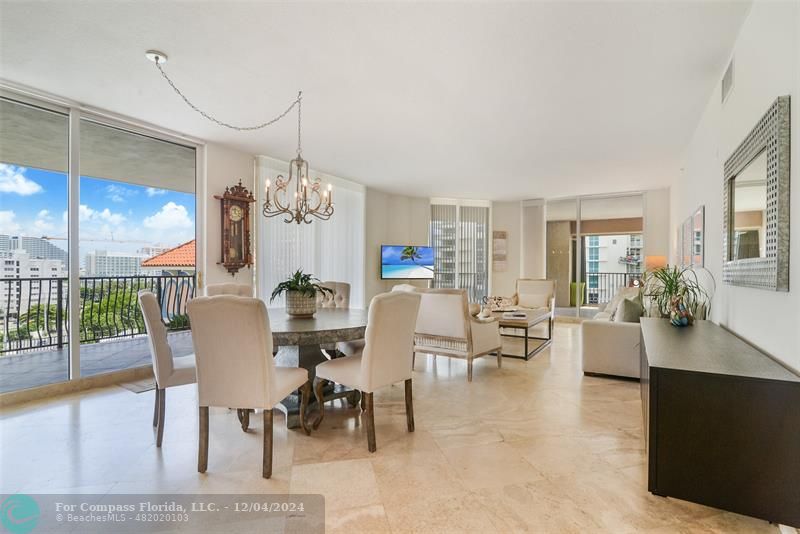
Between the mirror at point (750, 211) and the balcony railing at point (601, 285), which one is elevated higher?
the mirror at point (750, 211)

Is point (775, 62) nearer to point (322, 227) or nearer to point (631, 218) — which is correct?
point (322, 227)

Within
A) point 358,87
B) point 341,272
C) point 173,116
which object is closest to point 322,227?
point 341,272

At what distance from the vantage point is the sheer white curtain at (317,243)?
16.4ft

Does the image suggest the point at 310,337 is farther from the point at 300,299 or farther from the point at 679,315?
the point at 679,315

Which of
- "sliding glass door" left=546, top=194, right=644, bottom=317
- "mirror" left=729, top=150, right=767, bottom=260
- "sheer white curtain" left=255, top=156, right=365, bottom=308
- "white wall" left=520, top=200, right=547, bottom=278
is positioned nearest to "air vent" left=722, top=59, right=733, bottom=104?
"mirror" left=729, top=150, right=767, bottom=260

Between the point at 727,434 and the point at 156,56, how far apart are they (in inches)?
149

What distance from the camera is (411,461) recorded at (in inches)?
85.7

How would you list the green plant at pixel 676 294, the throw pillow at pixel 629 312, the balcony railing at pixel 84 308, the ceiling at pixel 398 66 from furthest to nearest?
the throw pillow at pixel 629 312, the balcony railing at pixel 84 308, the green plant at pixel 676 294, the ceiling at pixel 398 66

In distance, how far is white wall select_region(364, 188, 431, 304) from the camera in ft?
23.6

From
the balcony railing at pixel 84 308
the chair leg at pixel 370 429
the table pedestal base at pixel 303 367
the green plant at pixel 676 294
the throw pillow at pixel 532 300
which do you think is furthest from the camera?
the throw pillow at pixel 532 300

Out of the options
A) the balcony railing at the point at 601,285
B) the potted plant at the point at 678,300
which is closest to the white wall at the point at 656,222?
the balcony railing at the point at 601,285

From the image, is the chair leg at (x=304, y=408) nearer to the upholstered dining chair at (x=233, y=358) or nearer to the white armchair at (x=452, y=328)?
the upholstered dining chair at (x=233, y=358)

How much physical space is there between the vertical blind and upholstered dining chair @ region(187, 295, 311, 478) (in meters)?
6.46

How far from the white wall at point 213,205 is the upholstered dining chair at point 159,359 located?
2160mm
